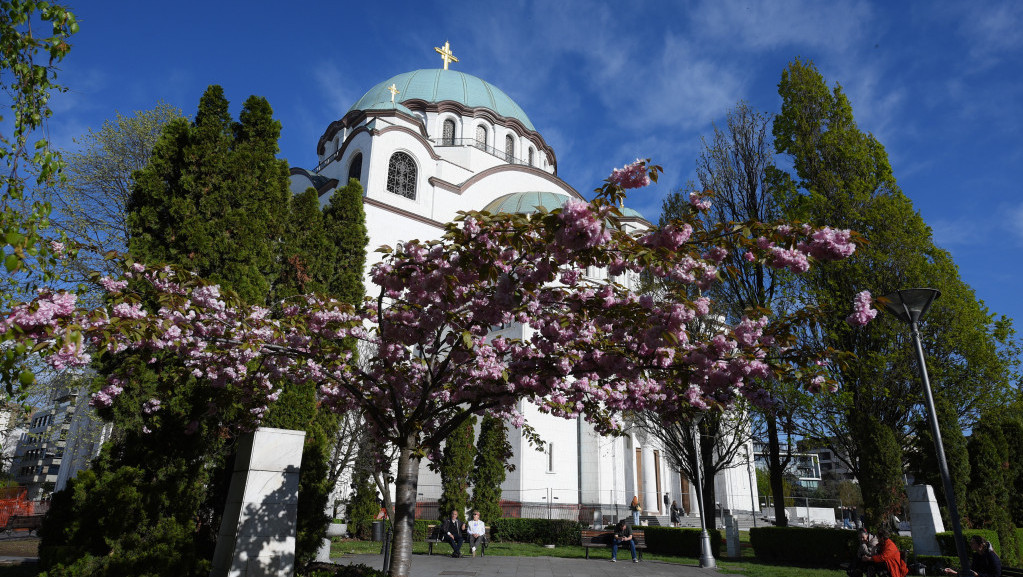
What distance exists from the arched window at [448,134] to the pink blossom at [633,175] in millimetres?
29260

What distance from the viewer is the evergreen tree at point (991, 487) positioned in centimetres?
1375

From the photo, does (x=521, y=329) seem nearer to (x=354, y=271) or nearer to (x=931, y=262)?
(x=354, y=271)

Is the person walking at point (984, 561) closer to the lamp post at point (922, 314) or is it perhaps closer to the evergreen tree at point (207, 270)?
the lamp post at point (922, 314)

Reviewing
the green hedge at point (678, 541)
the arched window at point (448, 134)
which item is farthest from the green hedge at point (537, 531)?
the arched window at point (448, 134)

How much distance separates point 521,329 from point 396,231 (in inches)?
288

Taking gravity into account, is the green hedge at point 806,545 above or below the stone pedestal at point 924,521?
below

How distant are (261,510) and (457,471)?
12.3m

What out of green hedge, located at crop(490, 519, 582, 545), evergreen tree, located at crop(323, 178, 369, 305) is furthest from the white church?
evergreen tree, located at crop(323, 178, 369, 305)

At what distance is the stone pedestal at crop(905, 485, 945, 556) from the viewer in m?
11.9

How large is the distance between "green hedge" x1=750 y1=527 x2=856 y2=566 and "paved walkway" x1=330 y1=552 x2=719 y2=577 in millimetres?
2647

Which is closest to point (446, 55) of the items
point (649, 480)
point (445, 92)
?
point (445, 92)

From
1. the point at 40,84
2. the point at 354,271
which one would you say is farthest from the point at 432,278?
the point at 354,271

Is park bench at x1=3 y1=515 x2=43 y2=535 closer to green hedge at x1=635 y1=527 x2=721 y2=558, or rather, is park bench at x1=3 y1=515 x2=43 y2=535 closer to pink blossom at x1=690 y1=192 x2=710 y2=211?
green hedge at x1=635 y1=527 x2=721 y2=558

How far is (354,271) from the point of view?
13.3 meters
